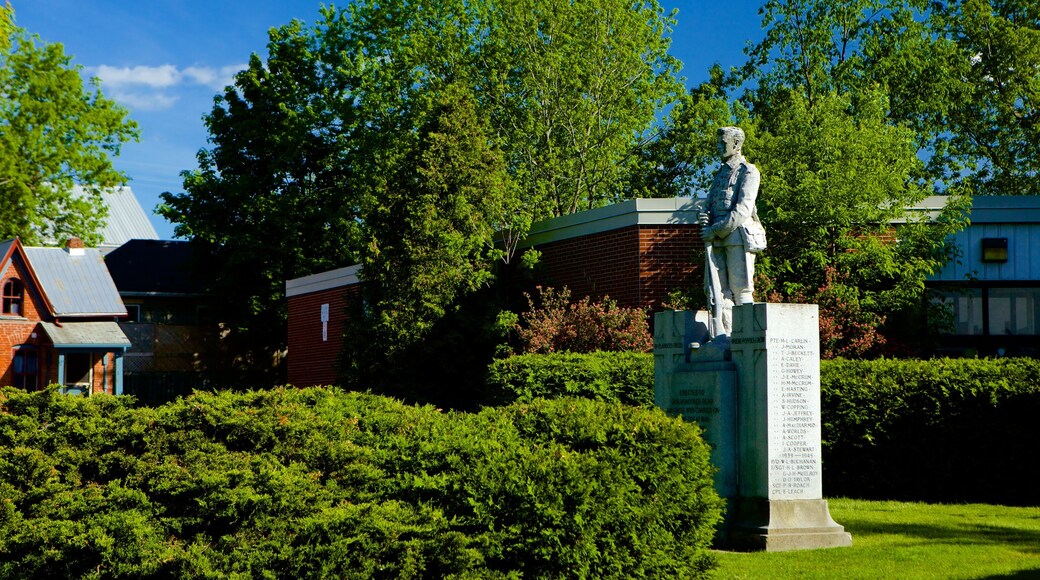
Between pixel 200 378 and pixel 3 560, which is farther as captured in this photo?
pixel 200 378

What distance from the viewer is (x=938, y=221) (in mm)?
20500

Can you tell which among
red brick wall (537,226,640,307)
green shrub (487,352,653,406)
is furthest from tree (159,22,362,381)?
green shrub (487,352,653,406)

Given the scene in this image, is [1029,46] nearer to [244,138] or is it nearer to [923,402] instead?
[923,402]

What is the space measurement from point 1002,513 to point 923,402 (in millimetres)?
1988

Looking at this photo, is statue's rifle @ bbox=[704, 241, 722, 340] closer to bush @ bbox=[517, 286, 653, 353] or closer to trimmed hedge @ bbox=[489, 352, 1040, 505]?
trimmed hedge @ bbox=[489, 352, 1040, 505]

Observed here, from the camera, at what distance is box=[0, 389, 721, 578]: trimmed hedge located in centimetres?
641

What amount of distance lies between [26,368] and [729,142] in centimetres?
3717

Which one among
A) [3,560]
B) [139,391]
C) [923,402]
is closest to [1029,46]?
[923,402]

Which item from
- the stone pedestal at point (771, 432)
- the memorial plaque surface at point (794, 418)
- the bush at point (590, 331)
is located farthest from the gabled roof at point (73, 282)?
the memorial plaque surface at point (794, 418)

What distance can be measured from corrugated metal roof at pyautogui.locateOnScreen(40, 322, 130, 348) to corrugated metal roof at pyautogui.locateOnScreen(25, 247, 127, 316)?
473 millimetres

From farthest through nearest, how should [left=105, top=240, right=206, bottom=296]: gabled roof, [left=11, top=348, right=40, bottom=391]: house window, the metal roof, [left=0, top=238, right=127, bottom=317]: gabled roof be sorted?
[left=105, top=240, right=206, bottom=296]: gabled roof
[left=0, top=238, right=127, bottom=317]: gabled roof
[left=11, top=348, right=40, bottom=391]: house window
the metal roof

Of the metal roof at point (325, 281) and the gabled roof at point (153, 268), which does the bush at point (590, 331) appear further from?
the gabled roof at point (153, 268)

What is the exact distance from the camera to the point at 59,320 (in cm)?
4275

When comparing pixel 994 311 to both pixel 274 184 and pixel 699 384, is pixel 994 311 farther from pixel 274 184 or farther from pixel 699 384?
pixel 274 184
